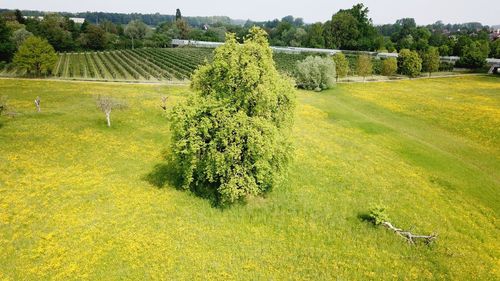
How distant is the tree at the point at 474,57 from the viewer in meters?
108

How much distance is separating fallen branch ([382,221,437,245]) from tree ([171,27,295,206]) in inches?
335

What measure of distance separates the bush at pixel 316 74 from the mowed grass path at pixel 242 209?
3158 cm

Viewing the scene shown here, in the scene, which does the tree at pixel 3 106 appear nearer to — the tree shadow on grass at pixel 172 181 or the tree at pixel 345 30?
the tree shadow on grass at pixel 172 181

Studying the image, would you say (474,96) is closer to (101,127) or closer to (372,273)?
(372,273)

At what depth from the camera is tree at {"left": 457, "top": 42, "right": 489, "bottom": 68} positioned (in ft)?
353

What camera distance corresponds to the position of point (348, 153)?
37.8m

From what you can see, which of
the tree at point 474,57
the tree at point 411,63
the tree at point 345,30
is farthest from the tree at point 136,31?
the tree at point 474,57

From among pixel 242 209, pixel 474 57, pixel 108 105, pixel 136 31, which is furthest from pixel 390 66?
pixel 136 31

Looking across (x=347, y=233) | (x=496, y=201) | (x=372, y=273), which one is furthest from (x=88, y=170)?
(x=496, y=201)

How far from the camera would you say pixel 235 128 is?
964 inches

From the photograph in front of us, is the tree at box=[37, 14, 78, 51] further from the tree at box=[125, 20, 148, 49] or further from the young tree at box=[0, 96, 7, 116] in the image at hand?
the young tree at box=[0, 96, 7, 116]

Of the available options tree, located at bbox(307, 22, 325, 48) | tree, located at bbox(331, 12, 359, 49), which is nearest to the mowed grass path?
tree, located at bbox(331, 12, 359, 49)

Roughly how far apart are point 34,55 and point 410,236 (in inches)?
3170

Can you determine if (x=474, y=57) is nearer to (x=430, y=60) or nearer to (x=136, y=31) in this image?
(x=430, y=60)
